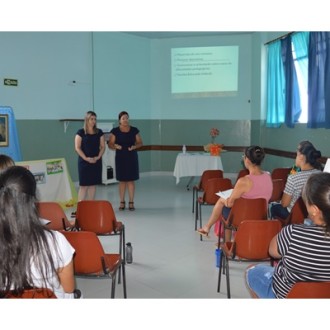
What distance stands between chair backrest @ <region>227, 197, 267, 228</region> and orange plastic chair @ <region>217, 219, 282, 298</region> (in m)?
0.70

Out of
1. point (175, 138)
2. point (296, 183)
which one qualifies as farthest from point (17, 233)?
point (175, 138)

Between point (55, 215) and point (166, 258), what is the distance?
1.24 metres

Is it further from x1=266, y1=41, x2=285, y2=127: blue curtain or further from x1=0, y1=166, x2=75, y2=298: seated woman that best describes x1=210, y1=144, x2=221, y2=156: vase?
x1=0, y1=166, x2=75, y2=298: seated woman

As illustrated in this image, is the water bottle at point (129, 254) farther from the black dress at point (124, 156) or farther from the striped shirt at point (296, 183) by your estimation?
the black dress at point (124, 156)

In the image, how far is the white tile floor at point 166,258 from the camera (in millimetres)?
3301

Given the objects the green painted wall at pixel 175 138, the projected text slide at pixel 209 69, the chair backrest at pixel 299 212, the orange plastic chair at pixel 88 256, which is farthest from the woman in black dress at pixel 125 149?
the projected text slide at pixel 209 69

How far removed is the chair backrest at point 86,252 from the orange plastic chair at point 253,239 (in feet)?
3.01

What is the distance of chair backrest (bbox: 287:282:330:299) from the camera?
5.57ft

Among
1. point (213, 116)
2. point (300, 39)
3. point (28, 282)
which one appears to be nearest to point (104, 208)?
point (28, 282)

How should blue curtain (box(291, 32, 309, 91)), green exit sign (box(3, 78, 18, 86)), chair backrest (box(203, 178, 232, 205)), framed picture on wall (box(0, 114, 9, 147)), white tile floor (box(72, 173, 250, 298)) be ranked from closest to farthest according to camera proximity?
1. white tile floor (box(72, 173, 250, 298))
2. chair backrest (box(203, 178, 232, 205))
3. framed picture on wall (box(0, 114, 9, 147))
4. blue curtain (box(291, 32, 309, 91))
5. green exit sign (box(3, 78, 18, 86))

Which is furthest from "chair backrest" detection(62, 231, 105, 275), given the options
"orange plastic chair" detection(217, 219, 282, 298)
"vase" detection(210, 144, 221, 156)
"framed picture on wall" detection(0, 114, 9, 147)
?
"vase" detection(210, 144, 221, 156)

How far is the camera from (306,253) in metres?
1.94

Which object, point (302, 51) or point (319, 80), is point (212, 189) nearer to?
point (319, 80)

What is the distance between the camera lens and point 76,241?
8.34ft
